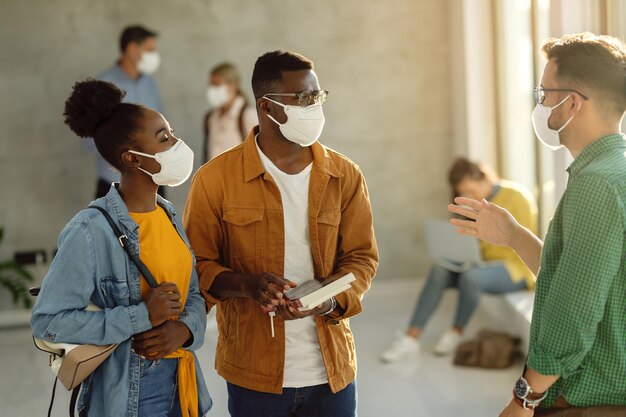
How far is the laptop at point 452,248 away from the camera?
525 centimetres

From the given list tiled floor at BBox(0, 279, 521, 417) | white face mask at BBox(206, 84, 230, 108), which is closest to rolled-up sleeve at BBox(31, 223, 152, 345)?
A: tiled floor at BBox(0, 279, 521, 417)

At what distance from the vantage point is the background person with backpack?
6.16 meters

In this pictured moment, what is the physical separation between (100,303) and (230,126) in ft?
14.1

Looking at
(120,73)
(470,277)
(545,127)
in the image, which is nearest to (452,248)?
(470,277)

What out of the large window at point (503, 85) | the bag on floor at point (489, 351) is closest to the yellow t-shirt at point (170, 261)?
the bag on floor at point (489, 351)

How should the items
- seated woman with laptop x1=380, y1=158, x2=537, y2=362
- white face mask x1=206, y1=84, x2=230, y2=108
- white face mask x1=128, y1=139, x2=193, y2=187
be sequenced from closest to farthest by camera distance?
1. white face mask x1=128, y1=139, x2=193, y2=187
2. seated woman with laptop x1=380, y1=158, x2=537, y2=362
3. white face mask x1=206, y1=84, x2=230, y2=108

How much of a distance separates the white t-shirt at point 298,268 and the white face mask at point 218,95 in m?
4.01

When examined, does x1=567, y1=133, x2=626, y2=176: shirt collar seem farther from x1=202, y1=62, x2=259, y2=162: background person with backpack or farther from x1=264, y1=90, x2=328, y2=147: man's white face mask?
x1=202, y1=62, x2=259, y2=162: background person with backpack

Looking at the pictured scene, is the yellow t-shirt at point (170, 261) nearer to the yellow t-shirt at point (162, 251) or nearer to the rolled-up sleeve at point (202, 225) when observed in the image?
the yellow t-shirt at point (162, 251)

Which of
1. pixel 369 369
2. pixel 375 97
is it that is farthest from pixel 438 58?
pixel 369 369

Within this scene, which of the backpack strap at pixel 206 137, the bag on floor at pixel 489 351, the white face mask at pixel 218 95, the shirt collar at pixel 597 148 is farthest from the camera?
the backpack strap at pixel 206 137

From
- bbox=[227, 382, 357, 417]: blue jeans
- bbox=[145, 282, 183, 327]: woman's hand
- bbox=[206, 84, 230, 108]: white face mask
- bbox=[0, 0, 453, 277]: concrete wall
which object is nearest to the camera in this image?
bbox=[145, 282, 183, 327]: woman's hand

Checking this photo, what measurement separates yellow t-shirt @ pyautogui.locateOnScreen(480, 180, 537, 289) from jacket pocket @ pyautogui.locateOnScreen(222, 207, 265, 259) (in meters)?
3.14

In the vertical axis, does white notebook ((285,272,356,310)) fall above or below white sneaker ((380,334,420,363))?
above
